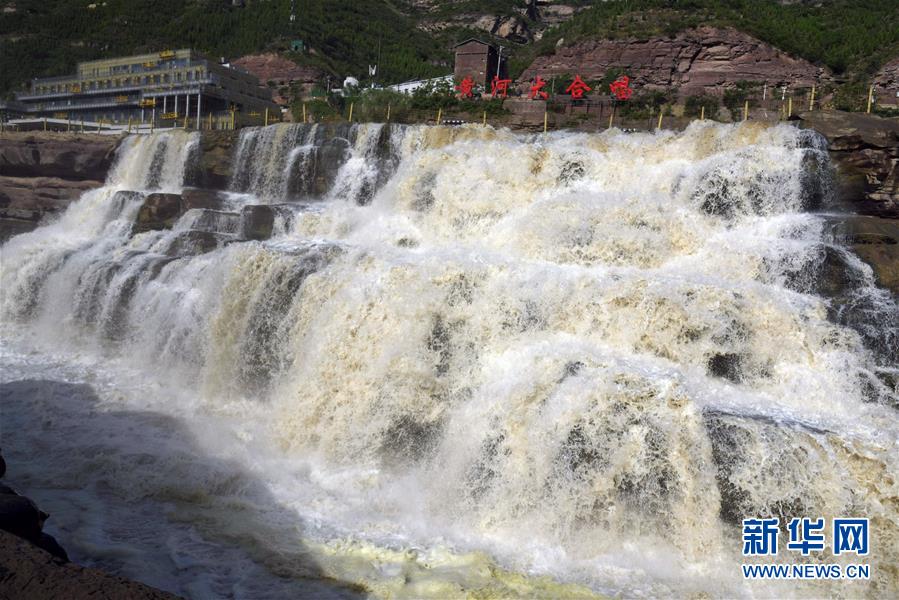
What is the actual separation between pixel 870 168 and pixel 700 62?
21.1m

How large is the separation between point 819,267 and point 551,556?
703 cm

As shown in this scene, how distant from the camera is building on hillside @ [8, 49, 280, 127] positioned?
39.3 metres

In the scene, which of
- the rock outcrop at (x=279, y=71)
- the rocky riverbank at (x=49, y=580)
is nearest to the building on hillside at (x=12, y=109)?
the rock outcrop at (x=279, y=71)

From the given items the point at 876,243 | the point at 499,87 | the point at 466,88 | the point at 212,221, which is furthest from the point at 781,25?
the point at 212,221

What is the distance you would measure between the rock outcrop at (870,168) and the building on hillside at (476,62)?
69.0ft

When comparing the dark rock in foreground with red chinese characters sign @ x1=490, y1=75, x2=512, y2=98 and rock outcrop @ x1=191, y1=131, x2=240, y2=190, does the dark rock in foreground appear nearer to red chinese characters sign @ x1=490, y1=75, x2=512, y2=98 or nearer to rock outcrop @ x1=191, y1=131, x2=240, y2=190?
rock outcrop @ x1=191, y1=131, x2=240, y2=190

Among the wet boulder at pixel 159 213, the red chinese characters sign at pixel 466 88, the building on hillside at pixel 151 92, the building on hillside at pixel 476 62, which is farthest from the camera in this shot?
the building on hillside at pixel 151 92

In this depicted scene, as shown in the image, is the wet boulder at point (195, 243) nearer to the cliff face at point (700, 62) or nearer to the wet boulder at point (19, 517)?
the wet boulder at point (19, 517)

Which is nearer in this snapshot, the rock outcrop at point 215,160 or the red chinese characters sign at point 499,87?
the rock outcrop at point 215,160

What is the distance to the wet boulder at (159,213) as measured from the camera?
19.5 m

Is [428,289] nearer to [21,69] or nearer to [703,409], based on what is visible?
[703,409]

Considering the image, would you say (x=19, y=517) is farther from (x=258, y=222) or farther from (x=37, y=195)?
(x=37, y=195)

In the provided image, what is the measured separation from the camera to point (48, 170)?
25500 millimetres

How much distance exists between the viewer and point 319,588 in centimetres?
725
